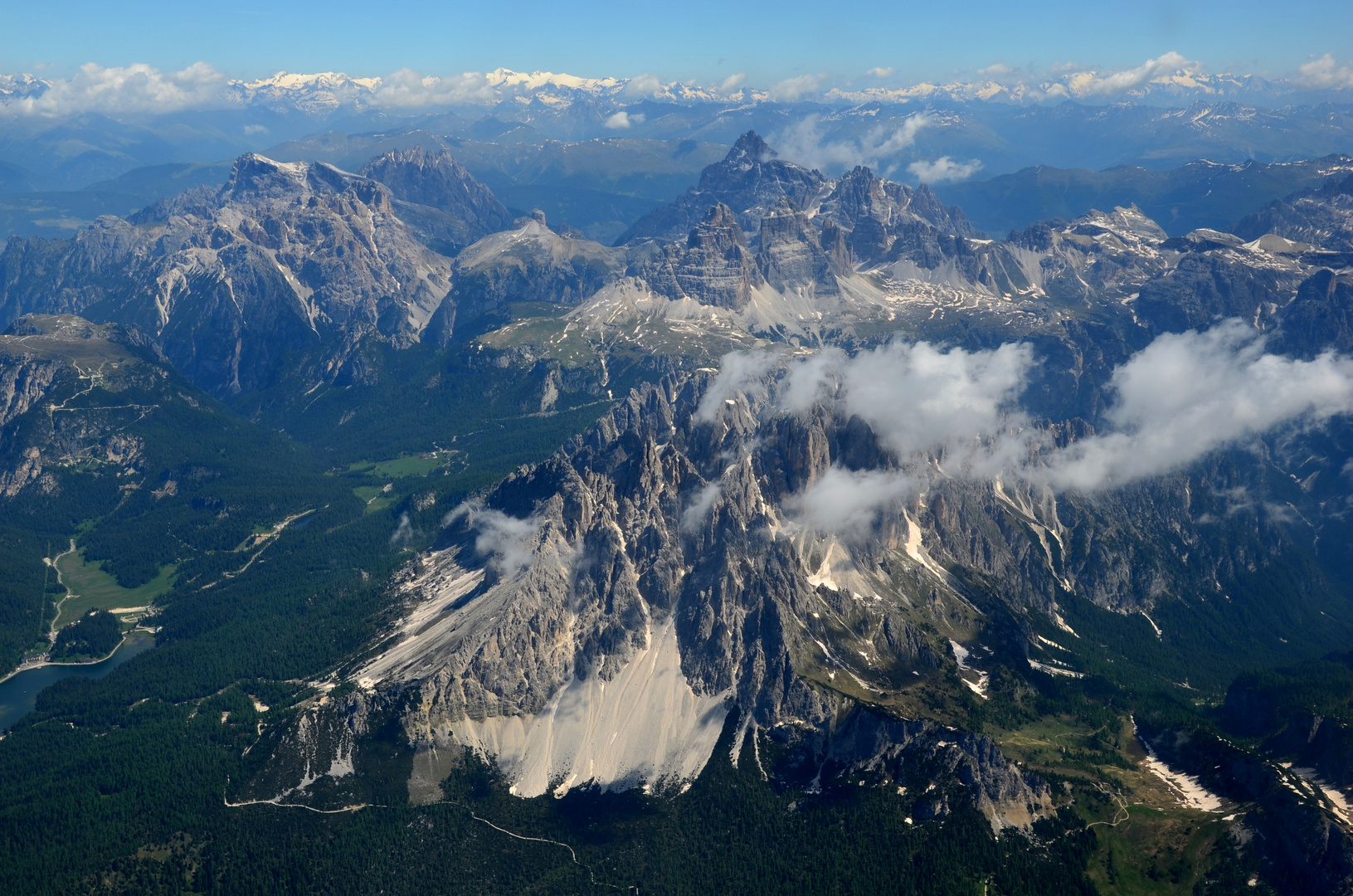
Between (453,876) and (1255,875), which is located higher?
(1255,875)

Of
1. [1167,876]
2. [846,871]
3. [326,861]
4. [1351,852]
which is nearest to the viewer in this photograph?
[1351,852]

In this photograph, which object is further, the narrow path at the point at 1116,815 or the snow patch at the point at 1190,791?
the snow patch at the point at 1190,791

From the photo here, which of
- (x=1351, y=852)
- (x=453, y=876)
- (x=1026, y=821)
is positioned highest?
(x=1351, y=852)

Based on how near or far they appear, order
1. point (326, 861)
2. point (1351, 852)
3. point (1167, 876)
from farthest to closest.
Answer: point (326, 861)
point (1167, 876)
point (1351, 852)

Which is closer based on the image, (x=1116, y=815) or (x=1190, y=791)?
(x=1116, y=815)

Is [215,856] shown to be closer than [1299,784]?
No

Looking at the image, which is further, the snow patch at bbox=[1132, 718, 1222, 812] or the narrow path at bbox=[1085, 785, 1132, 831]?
the snow patch at bbox=[1132, 718, 1222, 812]


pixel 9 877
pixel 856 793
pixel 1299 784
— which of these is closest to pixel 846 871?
pixel 856 793

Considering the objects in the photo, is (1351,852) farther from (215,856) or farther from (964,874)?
(215,856)

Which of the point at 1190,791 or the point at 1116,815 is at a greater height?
the point at 1190,791

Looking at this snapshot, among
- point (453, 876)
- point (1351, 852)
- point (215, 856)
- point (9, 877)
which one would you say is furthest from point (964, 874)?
point (9, 877)

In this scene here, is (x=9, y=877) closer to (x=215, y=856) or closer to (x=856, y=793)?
(x=215, y=856)
